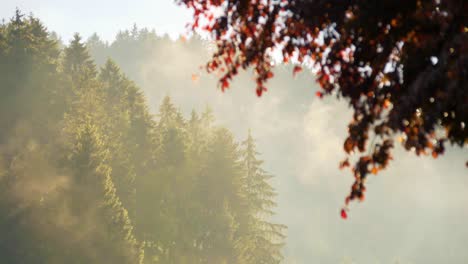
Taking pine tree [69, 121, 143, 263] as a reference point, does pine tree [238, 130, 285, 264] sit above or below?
above

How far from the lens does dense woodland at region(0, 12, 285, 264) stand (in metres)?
27.3

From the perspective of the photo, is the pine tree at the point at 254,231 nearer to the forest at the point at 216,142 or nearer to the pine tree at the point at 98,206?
the forest at the point at 216,142

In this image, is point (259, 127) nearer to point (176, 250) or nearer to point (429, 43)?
point (176, 250)

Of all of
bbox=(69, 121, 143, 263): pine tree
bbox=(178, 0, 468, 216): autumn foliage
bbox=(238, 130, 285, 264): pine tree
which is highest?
bbox=(238, 130, 285, 264): pine tree

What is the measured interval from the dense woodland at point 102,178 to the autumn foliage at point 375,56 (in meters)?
23.6

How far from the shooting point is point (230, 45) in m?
5.32

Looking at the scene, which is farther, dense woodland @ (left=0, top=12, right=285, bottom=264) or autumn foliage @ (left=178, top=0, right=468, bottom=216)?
dense woodland @ (left=0, top=12, right=285, bottom=264)

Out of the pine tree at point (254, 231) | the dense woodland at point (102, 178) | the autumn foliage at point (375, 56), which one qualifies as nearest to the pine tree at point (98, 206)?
the dense woodland at point (102, 178)

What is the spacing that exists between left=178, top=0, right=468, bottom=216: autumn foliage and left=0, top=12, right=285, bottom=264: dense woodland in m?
23.6

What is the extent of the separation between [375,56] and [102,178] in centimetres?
2465

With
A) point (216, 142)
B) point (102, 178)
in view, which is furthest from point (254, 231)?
point (102, 178)

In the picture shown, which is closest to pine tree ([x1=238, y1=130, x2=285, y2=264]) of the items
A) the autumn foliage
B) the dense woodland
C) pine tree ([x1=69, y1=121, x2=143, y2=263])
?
the dense woodland

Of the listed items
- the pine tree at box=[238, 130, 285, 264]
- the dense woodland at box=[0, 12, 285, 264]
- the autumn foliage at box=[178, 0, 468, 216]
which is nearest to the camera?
the autumn foliage at box=[178, 0, 468, 216]

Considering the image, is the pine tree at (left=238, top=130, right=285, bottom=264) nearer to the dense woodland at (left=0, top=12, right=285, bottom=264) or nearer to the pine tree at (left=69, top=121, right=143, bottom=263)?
the dense woodland at (left=0, top=12, right=285, bottom=264)
